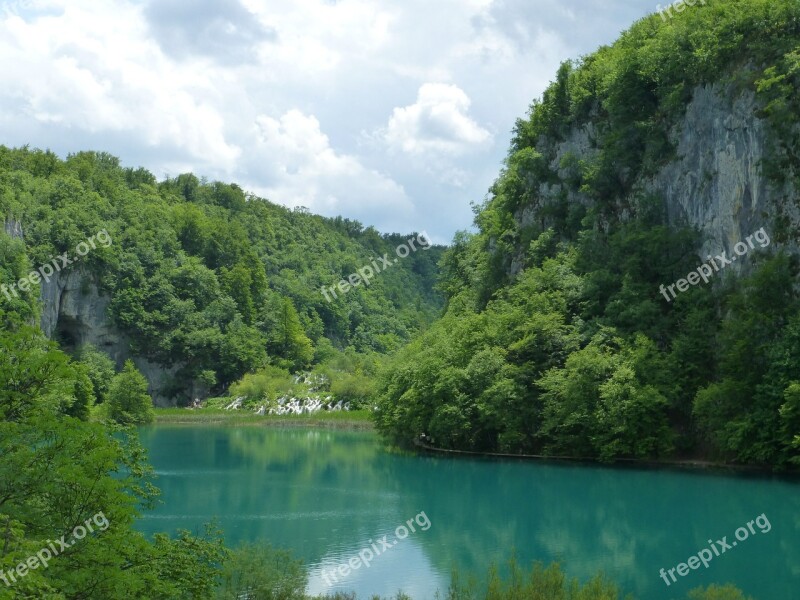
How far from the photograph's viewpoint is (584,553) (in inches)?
948

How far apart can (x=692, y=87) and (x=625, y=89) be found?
15.6ft

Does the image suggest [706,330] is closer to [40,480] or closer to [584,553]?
[584,553]

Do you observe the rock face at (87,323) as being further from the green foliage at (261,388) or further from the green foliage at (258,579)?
the green foliage at (258,579)

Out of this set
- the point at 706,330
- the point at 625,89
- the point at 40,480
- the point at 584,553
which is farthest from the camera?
the point at 625,89

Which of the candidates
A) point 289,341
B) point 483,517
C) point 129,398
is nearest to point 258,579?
point 483,517

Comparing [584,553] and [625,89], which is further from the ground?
[625,89]

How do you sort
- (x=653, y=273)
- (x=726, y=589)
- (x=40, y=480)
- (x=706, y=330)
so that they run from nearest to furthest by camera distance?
(x=40, y=480), (x=726, y=589), (x=706, y=330), (x=653, y=273)

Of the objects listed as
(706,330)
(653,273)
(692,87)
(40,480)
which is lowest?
(40,480)

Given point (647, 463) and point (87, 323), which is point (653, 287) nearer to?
point (647, 463)

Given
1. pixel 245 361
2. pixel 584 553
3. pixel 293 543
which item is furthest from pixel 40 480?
pixel 245 361
